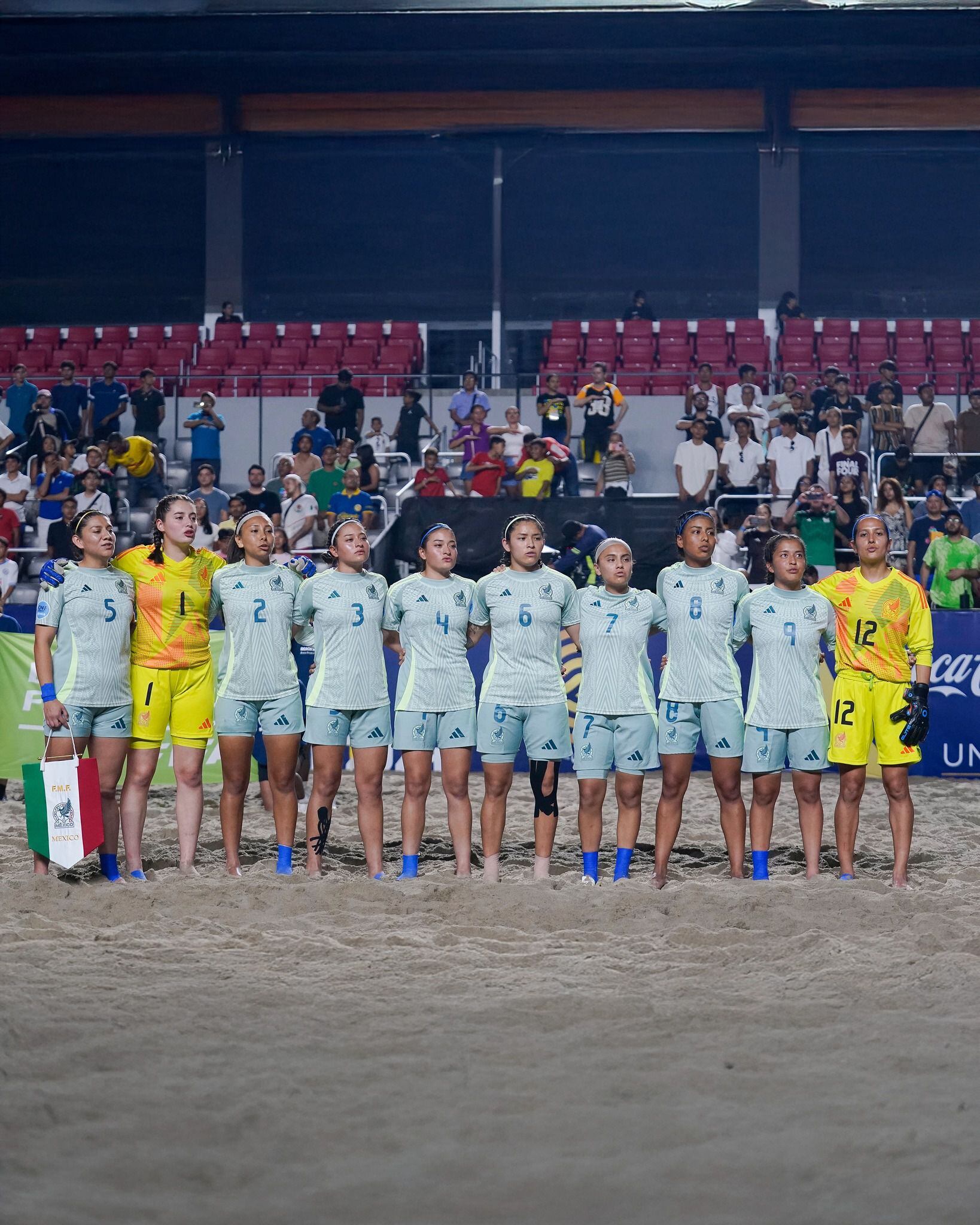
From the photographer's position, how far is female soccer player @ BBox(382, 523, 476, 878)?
6879 millimetres

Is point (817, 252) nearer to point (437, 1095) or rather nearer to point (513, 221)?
point (513, 221)

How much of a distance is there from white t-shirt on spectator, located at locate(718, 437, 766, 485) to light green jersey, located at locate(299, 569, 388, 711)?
9517mm

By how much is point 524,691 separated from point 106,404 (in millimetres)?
13270

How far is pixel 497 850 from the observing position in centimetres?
674

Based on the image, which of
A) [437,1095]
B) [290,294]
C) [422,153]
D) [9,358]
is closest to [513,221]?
[422,153]

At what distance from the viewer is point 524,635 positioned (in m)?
6.86

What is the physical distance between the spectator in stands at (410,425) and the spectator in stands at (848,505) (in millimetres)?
5986

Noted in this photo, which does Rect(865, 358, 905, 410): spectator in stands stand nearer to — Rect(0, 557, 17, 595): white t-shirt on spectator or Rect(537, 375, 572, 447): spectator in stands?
Rect(537, 375, 572, 447): spectator in stands

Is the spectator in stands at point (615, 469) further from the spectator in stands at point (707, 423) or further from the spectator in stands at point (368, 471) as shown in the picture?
the spectator in stands at point (368, 471)

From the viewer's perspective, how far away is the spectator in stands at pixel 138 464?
16.4 metres

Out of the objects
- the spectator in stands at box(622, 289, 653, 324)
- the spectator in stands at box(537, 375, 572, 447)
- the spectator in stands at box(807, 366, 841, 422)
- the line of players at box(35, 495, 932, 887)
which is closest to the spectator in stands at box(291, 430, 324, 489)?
the spectator in stands at box(537, 375, 572, 447)

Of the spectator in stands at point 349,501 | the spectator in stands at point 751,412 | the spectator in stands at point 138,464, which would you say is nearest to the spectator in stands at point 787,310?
the spectator in stands at point 751,412

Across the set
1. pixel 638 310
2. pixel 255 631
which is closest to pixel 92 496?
pixel 255 631

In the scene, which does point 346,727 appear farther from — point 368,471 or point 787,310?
point 787,310
